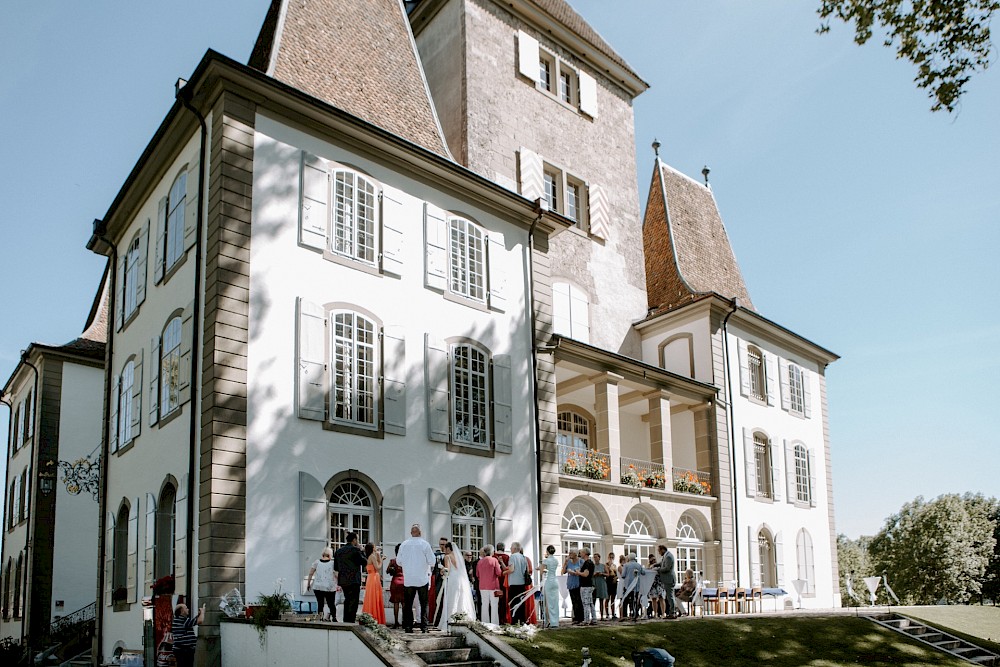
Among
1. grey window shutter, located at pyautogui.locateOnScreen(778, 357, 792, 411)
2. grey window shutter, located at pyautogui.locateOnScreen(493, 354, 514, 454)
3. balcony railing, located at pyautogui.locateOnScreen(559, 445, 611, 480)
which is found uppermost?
grey window shutter, located at pyautogui.locateOnScreen(778, 357, 792, 411)

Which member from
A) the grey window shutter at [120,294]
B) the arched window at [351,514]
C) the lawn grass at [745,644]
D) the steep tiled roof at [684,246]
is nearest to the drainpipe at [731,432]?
the steep tiled roof at [684,246]

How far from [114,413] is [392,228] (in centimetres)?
705

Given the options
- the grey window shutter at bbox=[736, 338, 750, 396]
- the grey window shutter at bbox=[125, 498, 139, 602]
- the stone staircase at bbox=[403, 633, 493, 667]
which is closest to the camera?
the stone staircase at bbox=[403, 633, 493, 667]

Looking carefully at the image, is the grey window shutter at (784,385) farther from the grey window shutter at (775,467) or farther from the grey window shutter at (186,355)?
the grey window shutter at (186,355)

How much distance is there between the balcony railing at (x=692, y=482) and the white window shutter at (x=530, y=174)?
7.96 meters

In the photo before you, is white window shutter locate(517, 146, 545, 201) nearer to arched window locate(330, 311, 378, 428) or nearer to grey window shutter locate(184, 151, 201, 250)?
arched window locate(330, 311, 378, 428)

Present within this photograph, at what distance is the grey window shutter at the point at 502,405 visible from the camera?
1884 centimetres

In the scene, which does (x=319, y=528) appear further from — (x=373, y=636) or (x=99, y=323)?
(x=99, y=323)

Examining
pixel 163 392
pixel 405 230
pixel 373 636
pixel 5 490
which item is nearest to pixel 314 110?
pixel 405 230

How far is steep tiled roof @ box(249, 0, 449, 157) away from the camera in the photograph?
1864 cm

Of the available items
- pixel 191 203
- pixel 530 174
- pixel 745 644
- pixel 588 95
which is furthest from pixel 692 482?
pixel 191 203

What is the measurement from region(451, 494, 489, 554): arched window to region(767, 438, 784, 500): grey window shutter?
40.4 feet

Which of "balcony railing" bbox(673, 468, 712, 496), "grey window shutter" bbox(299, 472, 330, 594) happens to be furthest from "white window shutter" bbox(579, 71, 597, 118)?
"grey window shutter" bbox(299, 472, 330, 594)

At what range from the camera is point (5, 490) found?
3031 cm
